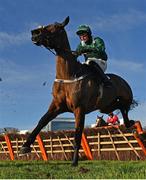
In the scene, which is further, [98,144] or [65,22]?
[98,144]

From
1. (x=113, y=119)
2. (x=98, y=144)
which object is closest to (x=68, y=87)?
(x=98, y=144)

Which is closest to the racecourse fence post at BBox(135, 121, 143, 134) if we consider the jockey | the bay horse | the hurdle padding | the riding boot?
the hurdle padding

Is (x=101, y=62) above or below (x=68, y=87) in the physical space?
above

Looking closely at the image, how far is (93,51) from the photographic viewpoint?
1029 cm

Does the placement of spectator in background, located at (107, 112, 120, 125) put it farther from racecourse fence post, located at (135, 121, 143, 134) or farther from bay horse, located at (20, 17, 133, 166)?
bay horse, located at (20, 17, 133, 166)

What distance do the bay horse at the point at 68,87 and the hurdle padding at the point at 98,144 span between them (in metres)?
3.66

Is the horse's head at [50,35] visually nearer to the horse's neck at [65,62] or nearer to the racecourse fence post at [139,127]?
the horse's neck at [65,62]

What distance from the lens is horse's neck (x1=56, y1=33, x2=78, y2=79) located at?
981 centimetres

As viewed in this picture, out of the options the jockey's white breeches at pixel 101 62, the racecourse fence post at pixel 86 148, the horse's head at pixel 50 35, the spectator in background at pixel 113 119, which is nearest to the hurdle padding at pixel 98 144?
the racecourse fence post at pixel 86 148

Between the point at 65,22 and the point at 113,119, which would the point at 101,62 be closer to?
the point at 65,22

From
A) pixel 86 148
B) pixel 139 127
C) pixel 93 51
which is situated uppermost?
pixel 93 51

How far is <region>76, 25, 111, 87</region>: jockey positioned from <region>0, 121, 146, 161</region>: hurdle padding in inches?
145

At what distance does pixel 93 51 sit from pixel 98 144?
535 cm

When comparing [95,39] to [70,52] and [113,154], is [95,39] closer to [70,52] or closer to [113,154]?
[70,52]
